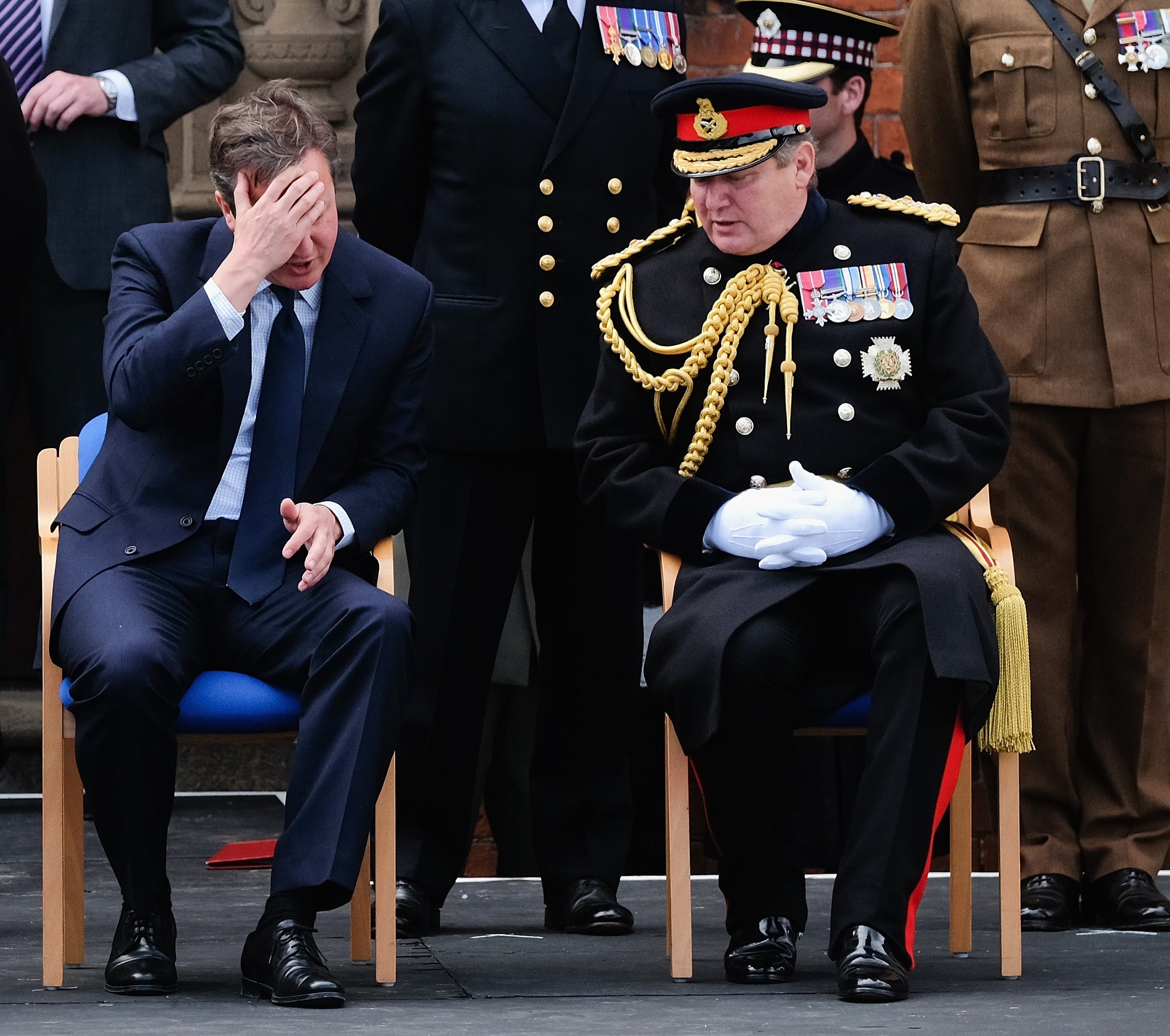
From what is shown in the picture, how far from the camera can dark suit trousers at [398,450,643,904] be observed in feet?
13.3

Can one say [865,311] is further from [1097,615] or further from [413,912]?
[413,912]

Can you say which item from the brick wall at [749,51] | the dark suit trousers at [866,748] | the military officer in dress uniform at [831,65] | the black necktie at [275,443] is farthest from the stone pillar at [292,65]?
the dark suit trousers at [866,748]

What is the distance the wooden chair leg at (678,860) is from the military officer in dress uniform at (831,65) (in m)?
1.41

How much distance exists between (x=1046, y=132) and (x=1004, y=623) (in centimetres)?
101

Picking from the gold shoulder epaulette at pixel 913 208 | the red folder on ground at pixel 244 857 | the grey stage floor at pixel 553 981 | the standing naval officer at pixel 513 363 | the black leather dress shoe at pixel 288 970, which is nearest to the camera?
the grey stage floor at pixel 553 981

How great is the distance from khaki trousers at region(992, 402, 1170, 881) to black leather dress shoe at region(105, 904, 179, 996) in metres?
1.51

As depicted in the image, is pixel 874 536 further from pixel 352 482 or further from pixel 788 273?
pixel 352 482

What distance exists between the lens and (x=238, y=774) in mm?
5445

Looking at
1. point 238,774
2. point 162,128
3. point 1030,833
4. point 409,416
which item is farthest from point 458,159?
point 238,774

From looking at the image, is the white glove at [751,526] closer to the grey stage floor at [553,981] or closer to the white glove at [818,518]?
the white glove at [818,518]

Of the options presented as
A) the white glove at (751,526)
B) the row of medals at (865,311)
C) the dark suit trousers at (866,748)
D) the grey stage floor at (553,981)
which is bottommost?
the grey stage floor at (553,981)

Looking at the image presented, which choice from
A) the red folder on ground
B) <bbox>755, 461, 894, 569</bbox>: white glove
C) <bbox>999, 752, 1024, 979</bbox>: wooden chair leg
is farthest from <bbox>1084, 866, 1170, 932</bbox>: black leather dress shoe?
the red folder on ground

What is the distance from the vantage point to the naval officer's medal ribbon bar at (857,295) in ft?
12.0

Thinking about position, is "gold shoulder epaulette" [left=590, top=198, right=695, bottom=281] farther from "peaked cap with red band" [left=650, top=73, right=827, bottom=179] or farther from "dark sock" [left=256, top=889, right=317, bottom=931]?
"dark sock" [left=256, top=889, right=317, bottom=931]
